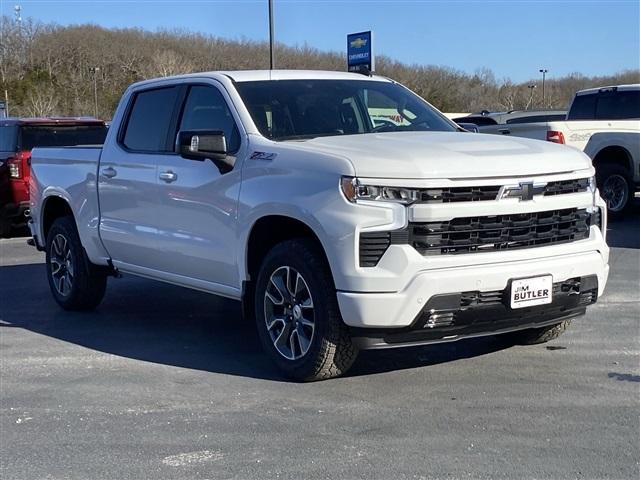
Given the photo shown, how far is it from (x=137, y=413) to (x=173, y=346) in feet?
5.14

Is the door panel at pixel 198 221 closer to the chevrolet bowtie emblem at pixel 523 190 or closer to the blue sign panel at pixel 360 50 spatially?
the chevrolet bowtie emblem at pixel 523 190

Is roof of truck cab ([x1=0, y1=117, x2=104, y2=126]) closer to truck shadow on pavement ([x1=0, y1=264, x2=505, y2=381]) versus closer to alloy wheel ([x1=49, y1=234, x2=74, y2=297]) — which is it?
truck shadow on pavement ([x1=0, y1=264, x2=505, y2=381])

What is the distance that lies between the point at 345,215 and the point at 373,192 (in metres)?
0.20

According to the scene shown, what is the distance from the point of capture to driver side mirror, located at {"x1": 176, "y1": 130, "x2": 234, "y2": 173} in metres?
5.73

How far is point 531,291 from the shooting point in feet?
16.6

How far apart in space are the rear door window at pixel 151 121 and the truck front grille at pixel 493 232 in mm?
2460

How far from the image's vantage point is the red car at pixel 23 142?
12.6 metres

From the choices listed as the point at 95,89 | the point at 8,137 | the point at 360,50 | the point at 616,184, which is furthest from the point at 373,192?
the point at 95,89

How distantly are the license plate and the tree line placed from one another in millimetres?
58204

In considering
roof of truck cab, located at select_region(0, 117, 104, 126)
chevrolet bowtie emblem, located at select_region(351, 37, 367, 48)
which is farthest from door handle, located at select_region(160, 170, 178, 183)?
chevrolet bowtie emblem, located at select_region(351, 37, 367, 48)

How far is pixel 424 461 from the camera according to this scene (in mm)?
4207

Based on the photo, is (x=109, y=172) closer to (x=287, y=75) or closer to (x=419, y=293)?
(x=287, y=75)

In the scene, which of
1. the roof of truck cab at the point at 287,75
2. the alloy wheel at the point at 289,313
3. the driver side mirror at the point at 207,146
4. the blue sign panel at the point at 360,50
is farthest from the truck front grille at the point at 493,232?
the blue sign panel at the point at 360,50

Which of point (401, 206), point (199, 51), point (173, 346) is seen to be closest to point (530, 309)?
point (401, 206)
